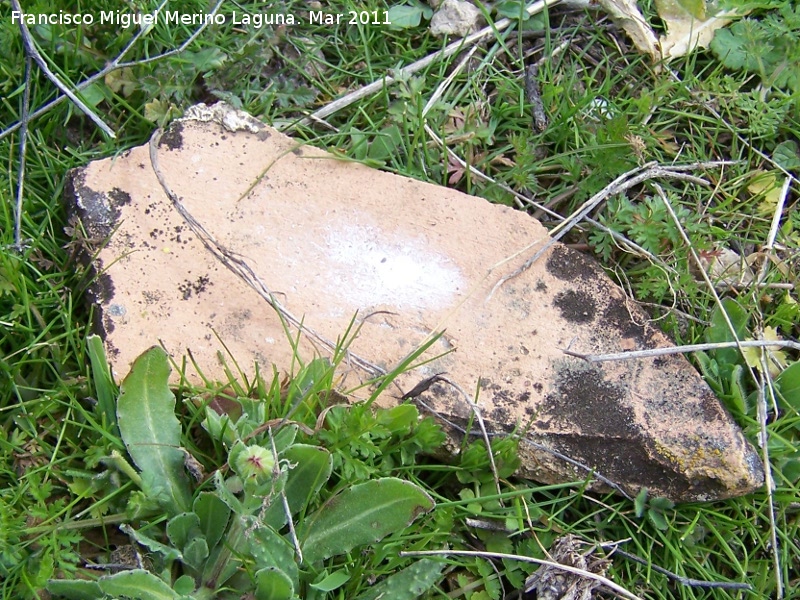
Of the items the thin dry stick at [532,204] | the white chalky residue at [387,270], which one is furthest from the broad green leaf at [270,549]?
the thin dry stick at [532,204]

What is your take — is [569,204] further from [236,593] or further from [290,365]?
[236,593]

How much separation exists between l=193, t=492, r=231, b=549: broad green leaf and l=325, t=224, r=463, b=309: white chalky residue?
2.18 ft

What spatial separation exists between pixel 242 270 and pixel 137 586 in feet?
2.91

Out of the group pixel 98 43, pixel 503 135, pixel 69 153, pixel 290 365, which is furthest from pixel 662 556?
pixel 98 43

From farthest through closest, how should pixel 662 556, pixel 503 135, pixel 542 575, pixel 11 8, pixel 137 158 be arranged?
1. pixel 503 135
2. pixel 11 8
3. pixel 137 158
4. pixel 662 556
5. pixel 542 575

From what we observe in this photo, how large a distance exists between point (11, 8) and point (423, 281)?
162cm

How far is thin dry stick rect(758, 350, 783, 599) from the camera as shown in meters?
2.21

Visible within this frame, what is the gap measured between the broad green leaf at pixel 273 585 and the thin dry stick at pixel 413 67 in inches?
57.0

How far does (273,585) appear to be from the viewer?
182 centimetres

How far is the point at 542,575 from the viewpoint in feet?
6.89

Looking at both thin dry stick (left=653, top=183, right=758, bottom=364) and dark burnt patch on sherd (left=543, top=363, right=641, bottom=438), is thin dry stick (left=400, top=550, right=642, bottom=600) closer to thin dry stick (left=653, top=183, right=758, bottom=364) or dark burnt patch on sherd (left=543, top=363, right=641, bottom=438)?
dark burnt patch on sherd (left=543, top=363, right=641, bottom=438)

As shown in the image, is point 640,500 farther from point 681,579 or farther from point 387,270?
point 387,270

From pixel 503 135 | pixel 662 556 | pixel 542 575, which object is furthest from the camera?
pixel 503 135

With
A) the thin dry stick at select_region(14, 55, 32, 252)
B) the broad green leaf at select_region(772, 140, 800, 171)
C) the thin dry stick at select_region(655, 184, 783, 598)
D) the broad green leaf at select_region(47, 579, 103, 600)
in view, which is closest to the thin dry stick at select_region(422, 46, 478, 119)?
the thin dry stick at select_region(655, 184, 783, 598)
